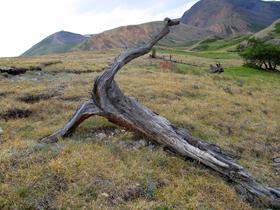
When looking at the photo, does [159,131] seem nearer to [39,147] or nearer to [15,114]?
[39,147]

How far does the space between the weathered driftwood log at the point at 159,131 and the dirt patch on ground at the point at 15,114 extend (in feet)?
16.9

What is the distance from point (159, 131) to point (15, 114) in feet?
28.0

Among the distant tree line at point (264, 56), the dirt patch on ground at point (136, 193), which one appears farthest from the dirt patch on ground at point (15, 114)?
the distant tree line at point (264, 56)

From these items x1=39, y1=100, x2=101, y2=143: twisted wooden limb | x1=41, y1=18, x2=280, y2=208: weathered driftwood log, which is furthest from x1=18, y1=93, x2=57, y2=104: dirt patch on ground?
x1=41, y1=18, x2=280, y2=208: weathered driftwood log

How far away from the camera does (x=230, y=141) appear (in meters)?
14.8

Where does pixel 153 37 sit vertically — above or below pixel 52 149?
above

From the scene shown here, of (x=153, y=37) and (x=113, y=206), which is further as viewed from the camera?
(x=153, y=37)

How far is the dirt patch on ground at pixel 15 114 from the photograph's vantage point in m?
16.2

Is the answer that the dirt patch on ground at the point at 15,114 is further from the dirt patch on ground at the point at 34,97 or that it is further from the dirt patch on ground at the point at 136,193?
the dirt patch on ground at the point at 136,193

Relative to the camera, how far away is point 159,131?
1136 cm

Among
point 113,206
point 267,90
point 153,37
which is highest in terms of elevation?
point 153,37

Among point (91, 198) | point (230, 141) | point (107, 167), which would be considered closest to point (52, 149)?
point (107, 167)

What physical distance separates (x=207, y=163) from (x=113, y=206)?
373 cm

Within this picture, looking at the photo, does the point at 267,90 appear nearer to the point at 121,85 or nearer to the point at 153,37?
the point at 121,85
